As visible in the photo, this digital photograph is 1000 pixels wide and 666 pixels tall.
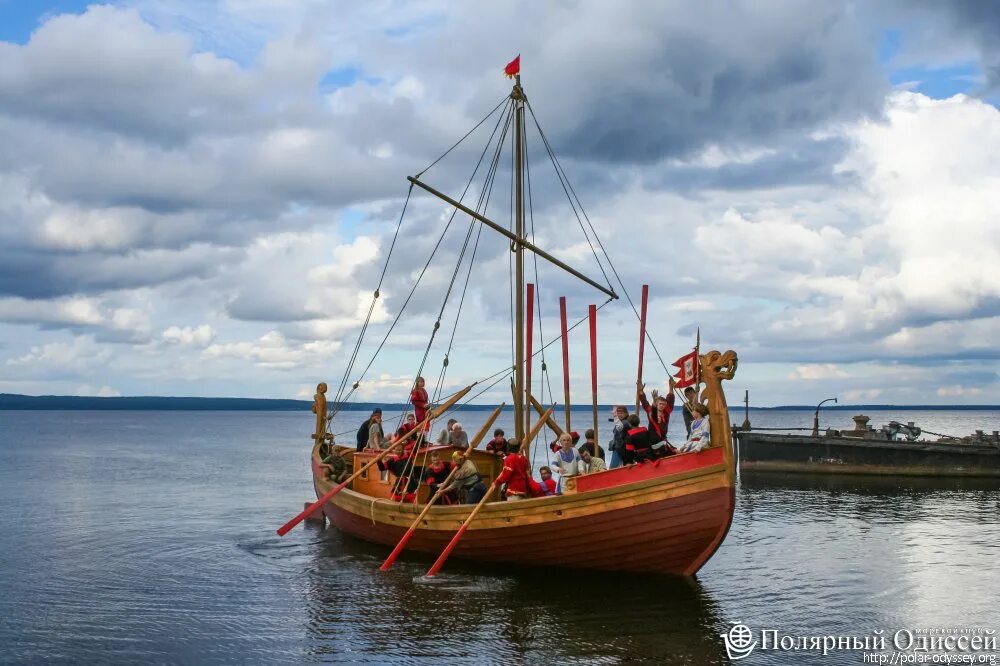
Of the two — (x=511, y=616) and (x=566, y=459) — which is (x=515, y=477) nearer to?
(x=566, y=459)

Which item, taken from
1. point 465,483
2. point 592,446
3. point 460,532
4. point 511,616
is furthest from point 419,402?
point 511,616

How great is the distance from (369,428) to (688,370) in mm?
11082

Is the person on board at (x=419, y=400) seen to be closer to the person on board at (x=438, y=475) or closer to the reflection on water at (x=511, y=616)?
the person on board at (x=438, y=475)

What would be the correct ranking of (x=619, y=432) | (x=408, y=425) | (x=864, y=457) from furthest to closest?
(x=864, y=457) → (x=408, y=425) → (x=619, y=432)

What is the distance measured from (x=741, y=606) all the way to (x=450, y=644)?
5785 millimetres

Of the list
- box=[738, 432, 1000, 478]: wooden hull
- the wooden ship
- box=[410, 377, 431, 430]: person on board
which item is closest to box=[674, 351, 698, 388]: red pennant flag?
the wooden ship

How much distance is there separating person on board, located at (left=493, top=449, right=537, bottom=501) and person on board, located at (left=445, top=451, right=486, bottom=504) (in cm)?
112

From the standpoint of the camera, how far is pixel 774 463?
42.8 m

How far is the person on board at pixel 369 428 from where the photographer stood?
24.6m

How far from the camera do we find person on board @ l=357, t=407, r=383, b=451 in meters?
24.6

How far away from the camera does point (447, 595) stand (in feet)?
55.8

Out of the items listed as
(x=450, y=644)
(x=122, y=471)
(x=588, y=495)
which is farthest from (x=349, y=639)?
(x=122, y=471)

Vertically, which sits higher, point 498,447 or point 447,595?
point 498,447

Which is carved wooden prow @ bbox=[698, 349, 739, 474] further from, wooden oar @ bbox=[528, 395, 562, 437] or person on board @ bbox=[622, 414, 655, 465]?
wooden oar @ bbox=[528, 395, 562, 437]
